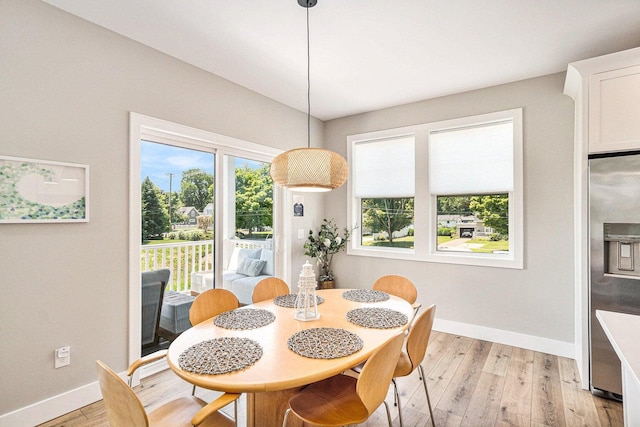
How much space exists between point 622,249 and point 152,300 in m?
3.71

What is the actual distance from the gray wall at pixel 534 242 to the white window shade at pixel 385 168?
22.9 inches

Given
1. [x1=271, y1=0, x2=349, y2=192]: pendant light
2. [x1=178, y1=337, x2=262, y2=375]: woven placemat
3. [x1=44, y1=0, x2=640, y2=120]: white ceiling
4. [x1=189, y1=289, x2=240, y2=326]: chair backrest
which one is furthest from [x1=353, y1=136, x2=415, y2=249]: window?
[x1=178, y1=337, x2=262, y2=375]: woven placemat

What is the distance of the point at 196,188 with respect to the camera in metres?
3.03

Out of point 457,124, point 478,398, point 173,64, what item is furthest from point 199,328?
point 457,124

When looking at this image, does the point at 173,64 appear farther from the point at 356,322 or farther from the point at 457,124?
the point at 457,124

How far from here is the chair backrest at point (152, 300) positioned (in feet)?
8.66

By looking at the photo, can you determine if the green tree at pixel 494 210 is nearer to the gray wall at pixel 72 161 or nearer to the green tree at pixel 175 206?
the green tree at pixel 175 206

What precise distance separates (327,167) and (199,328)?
1233 mm

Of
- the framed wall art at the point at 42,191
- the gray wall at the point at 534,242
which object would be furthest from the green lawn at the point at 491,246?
the framed wall art at the point at 42,191

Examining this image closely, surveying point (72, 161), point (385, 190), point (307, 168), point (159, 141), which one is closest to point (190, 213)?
point (159, 141)

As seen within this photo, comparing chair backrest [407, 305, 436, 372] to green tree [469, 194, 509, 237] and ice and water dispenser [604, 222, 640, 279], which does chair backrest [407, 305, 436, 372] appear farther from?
green tree [469, 194, 509, 237]

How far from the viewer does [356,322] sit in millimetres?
1914

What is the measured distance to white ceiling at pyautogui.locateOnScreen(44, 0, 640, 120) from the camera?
209cm

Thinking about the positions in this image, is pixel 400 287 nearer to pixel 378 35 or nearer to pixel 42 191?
pixel 378 35
